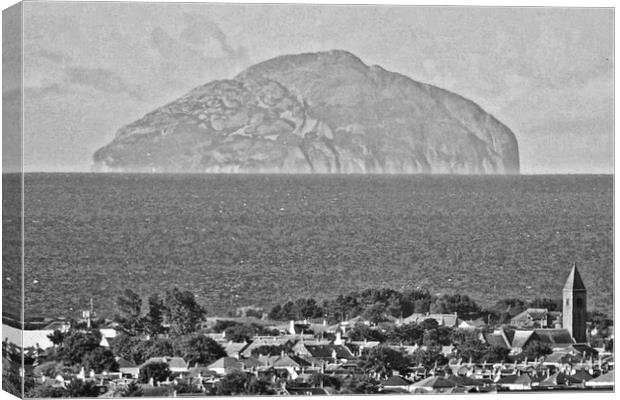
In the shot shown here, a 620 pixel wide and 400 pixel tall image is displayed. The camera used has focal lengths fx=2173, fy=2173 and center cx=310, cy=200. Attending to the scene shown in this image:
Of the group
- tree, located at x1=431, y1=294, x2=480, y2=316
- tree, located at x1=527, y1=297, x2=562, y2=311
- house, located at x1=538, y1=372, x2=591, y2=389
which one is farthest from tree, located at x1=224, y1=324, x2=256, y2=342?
house, located at x1=538, y1=372, x2=591, y2=389

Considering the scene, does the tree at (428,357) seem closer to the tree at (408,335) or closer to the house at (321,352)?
the tree at (408,335)

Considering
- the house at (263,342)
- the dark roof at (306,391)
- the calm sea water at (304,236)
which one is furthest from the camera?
the house at (263,342)

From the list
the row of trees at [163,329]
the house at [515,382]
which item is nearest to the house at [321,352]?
the row of trees at [163,329]

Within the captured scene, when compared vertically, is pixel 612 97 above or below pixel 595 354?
above

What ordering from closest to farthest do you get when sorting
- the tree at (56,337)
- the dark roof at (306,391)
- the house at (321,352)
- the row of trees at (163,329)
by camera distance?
the tree at (56,337), the row of trees at (163,329), the dark roof at (306,391), the house at (321,352)

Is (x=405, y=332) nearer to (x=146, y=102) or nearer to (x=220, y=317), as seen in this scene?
(x=220, y=317)

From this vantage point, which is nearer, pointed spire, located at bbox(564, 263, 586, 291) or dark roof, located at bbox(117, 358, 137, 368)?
dark roof, located at bbox(117, 358, 137, 368)

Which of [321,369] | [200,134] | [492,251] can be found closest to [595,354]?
[492,251]

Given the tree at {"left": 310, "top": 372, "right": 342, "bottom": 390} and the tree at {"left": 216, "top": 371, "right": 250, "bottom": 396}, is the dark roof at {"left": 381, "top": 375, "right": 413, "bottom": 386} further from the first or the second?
the tree at {"left": 216, "top": 371, "right": 250, "bottom": 396}
